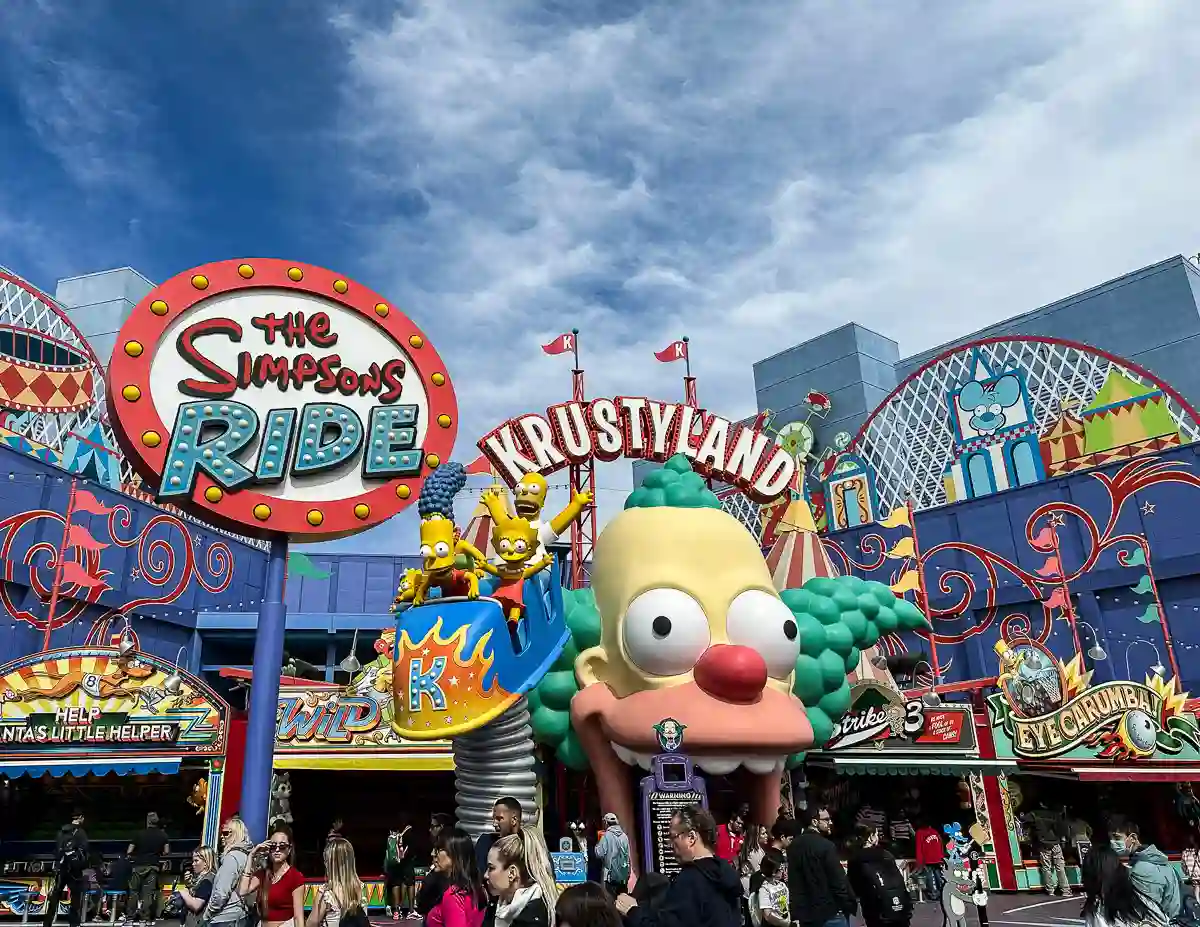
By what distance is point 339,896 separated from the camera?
426cm

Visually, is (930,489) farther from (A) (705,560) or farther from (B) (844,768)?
(A) (705,560)

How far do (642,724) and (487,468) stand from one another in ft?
25.2

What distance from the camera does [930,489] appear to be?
93.3ft

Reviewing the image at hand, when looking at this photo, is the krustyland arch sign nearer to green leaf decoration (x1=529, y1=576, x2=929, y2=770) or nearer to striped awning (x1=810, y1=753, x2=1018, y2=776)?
green leaf decoration (x1=529, y1=576, x2=929, y2=770)

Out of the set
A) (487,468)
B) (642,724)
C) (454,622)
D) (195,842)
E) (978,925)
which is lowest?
(978,925)

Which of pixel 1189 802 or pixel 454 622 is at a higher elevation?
pixel 454 622

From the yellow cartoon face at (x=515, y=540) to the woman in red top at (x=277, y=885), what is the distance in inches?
166

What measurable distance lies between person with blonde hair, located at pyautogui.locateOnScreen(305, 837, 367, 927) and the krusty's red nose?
5525 mm

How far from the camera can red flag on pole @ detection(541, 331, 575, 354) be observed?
20.6 meters

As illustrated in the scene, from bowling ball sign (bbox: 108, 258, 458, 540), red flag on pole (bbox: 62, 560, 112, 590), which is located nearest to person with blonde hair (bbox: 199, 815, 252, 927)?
bowling ball sign (bbox: 108, 258, 458, 540)

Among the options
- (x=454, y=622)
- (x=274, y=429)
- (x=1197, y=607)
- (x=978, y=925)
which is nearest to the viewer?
(x=454, y=622)

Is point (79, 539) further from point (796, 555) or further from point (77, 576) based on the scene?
point (796, 555)

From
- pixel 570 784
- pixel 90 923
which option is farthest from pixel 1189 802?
pixel 90 923

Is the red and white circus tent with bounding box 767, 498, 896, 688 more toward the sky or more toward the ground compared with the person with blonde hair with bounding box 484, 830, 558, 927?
more toward the sky
